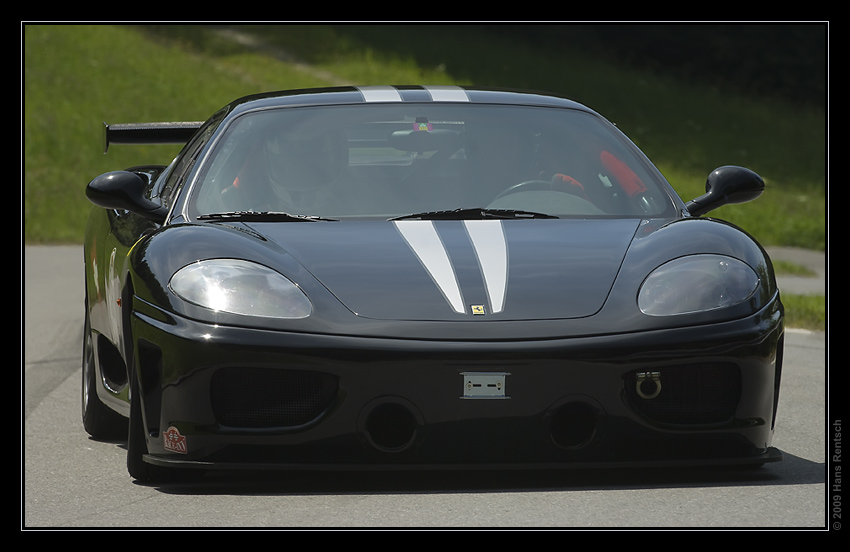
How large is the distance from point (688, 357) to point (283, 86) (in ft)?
73.9

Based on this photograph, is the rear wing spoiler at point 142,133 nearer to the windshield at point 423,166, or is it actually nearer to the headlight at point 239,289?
the windshield at point 423,166

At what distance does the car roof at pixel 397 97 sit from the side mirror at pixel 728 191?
2.24 feet

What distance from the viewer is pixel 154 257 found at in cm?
407

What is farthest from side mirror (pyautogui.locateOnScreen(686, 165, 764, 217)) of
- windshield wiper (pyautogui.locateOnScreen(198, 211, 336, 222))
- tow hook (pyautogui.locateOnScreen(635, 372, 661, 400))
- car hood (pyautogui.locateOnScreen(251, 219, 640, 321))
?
windshield wiper (pyautogui.locateOnScreen(198, 211, 336, 222))

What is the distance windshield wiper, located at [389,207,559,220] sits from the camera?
450cm

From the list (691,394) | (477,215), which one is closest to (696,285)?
(691,394)

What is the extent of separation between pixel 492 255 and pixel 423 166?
2.97 ft

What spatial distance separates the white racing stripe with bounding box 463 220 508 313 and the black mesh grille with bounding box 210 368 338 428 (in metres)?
0.52

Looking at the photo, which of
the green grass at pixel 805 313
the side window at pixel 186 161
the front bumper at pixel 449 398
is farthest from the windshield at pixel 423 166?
the green grass at pixel 805 313

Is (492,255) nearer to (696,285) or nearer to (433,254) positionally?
(433,254)

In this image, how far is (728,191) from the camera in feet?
16.0

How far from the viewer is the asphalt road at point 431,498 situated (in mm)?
3504

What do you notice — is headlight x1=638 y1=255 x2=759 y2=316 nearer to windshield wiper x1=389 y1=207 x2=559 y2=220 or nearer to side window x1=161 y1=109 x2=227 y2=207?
windshield wiper x1=389 y1=207 x2=559 y2=220
